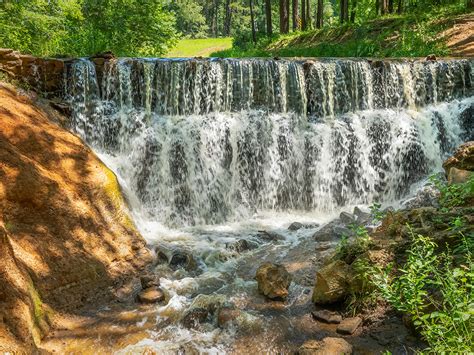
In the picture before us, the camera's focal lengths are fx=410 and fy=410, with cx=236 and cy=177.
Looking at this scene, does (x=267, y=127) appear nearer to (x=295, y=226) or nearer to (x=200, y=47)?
(x=295, y=226)

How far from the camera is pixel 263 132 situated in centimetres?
970

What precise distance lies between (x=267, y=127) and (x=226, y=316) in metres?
5.89

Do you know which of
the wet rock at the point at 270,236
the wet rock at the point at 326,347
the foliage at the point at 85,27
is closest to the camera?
the wet rock at the point at 326,347

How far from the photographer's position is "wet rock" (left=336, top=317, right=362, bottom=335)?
4125mm

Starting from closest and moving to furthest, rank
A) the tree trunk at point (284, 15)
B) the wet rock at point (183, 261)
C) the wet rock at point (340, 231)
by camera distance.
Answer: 1. the wet rock at point (183, 261)
2. the wet rock at point (340, 231)
3. the tree trunk at point (284, 15)

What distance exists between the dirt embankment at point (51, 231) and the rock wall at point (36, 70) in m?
1.69

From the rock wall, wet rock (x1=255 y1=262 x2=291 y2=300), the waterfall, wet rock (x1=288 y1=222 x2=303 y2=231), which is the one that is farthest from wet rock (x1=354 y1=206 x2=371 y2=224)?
the rock wall

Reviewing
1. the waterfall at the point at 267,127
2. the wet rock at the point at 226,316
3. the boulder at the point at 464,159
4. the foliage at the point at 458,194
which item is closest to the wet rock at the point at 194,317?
the wet rock at the point at 226,316

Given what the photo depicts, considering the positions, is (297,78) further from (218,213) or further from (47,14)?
(47,14)

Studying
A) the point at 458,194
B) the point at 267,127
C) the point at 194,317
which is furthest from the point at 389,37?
the point at 194,317

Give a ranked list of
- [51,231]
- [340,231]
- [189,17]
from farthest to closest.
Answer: [189,17] → [340,231] → [51,231]

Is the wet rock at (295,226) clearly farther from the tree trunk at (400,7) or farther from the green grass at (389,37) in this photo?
the tree trunk at (400,7)

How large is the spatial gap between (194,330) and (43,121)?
448 cm

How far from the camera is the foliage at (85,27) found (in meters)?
9.61
